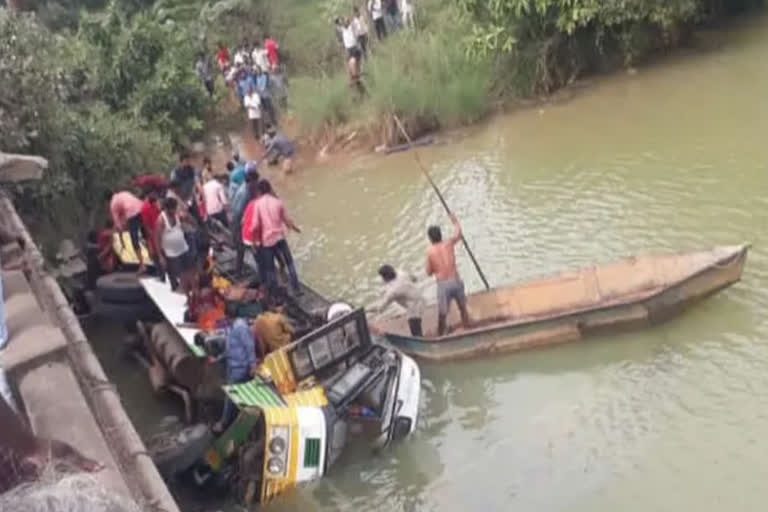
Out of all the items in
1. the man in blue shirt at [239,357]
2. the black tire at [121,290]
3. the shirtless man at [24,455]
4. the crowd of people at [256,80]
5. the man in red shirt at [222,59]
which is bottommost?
the man in blue shirt at [239,357]

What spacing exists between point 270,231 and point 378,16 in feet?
39.6

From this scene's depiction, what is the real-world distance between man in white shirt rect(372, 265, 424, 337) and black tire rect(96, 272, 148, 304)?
3.80 meters

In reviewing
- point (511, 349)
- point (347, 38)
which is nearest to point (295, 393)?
point (511, 349)

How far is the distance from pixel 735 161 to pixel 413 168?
5688mm

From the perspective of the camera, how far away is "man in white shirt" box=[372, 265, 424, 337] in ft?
41.9

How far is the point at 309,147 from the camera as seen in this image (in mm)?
22547

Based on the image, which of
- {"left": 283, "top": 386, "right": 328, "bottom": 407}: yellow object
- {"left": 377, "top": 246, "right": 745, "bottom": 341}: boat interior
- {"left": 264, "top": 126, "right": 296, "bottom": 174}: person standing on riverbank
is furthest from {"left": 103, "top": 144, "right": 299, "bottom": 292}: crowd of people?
{"left": 264, "top": 126, "right": 296, "bottom": 174}: person standing on riverbank

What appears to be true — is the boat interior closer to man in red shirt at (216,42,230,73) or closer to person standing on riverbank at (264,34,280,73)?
person standing on riverbank at (264,34,280,73)

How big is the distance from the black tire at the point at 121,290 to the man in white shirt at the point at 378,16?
438 inches

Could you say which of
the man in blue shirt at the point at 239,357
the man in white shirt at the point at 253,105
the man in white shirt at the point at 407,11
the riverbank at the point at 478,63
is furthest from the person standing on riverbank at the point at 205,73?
the man in blue shirt at the point at 239,357

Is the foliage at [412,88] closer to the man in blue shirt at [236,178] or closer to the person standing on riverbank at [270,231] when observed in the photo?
the man in blue shirt at [236,178]

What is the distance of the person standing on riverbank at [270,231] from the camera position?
536 inches

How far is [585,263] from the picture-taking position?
14531 mm

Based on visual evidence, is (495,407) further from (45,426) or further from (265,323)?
(45,426)
